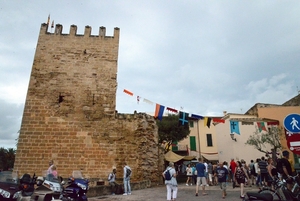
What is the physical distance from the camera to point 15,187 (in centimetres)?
600

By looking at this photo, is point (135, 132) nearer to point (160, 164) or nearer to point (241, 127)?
point (160, 164)

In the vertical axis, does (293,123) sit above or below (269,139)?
below

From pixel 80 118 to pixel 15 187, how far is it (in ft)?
21.7

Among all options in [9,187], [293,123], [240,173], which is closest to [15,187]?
[9,187]

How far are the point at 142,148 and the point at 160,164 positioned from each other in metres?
3.04

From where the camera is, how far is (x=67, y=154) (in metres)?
11.8

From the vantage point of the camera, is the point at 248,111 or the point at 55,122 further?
the point at 248,111

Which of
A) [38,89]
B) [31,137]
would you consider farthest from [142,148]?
[38,89]

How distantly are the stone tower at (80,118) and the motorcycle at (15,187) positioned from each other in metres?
5.42

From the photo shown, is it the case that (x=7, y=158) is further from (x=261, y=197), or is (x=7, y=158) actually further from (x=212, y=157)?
(x=261, y=197)

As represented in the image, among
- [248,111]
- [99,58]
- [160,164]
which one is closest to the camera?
[99,58]

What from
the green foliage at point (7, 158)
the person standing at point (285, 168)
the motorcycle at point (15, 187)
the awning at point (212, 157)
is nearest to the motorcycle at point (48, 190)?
the motorcycle at point (15, 187)

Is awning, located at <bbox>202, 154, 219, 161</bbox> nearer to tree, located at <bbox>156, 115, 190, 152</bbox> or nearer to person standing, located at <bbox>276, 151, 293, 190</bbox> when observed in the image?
tree, located at <bbox>156, 115, 190, 152</bbox>

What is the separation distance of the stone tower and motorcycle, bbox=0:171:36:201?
542 cm
